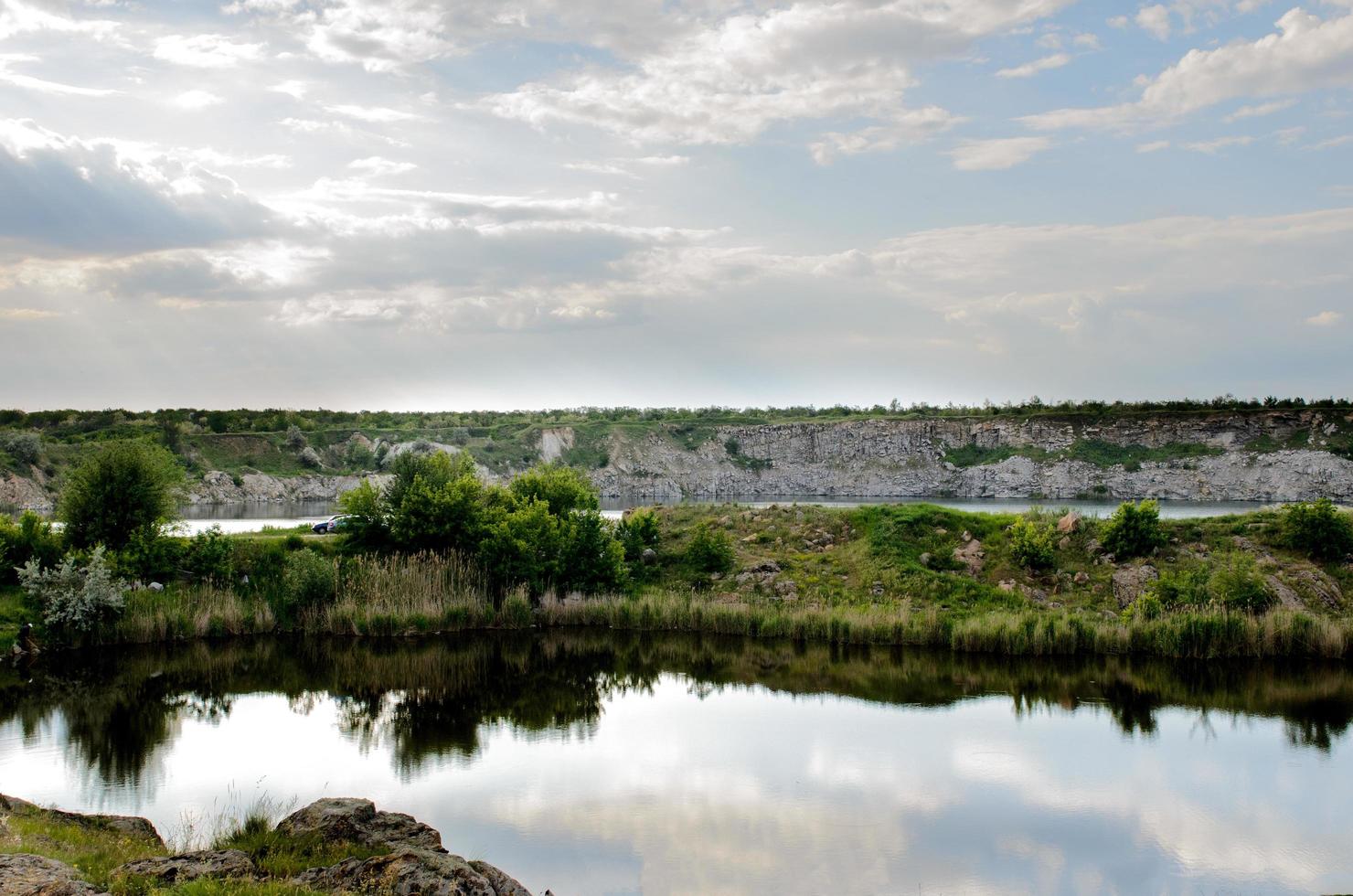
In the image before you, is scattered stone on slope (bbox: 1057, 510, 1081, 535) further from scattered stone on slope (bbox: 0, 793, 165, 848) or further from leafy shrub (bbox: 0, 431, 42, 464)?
leafy shrub (bbox: 0, 431, 42, 464)

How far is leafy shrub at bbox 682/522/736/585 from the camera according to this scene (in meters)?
29.1

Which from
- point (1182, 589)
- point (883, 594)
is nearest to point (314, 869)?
point (883, 594)

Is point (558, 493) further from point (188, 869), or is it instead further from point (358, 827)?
point (188, 869)

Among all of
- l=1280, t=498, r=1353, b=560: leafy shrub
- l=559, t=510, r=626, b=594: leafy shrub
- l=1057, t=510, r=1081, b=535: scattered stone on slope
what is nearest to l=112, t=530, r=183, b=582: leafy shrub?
l=559, t=510, r=626, b=594: leafy shrub

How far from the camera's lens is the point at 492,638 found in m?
25.0

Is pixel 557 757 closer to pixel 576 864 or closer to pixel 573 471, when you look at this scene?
pixel 576 864

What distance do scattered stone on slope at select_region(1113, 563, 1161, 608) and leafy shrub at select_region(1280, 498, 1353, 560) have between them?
4216mm

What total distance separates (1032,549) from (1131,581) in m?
2.68

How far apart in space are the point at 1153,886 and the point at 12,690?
21.1 metres

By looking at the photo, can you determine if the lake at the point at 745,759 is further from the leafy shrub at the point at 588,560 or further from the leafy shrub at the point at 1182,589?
the leafy shrub at the point at 588,560

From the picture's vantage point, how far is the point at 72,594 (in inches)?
891

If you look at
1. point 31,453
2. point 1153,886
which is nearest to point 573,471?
point 1153,886

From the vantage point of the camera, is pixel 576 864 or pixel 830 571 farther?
pixel 830 571

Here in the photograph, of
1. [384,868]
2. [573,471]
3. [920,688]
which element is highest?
[573,471]
